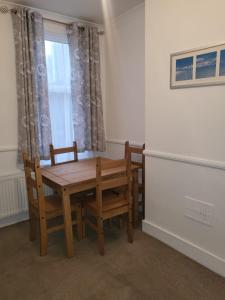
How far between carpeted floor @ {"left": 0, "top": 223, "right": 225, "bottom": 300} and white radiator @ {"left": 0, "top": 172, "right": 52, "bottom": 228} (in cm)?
36

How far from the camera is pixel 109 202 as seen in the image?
93.9 inches

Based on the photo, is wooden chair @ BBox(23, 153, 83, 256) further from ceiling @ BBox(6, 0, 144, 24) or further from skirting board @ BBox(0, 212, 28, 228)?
ceiling @ BBox(6, 0, 144, 24)

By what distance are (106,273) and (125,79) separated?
2360 millimetres

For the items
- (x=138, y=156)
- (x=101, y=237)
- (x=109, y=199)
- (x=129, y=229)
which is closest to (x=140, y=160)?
(x=138, y=156)

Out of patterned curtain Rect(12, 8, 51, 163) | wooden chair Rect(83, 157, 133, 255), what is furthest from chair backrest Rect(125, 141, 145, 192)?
patterned curtain Rect(12, 8, 51, 163)

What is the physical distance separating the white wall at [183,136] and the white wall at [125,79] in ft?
2.02

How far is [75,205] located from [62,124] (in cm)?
125

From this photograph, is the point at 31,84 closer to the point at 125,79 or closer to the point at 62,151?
the point at 62,151

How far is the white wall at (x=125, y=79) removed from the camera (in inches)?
118

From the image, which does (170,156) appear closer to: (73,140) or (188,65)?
(188,65)

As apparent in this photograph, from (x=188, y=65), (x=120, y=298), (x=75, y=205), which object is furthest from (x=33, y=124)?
(x=120, y=298)

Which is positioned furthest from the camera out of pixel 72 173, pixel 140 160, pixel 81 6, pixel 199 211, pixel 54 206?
pixel 140 160

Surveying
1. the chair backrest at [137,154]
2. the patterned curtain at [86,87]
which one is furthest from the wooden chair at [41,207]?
the patterned curtain at [86,87]

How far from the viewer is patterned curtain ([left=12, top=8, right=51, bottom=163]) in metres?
2.68
